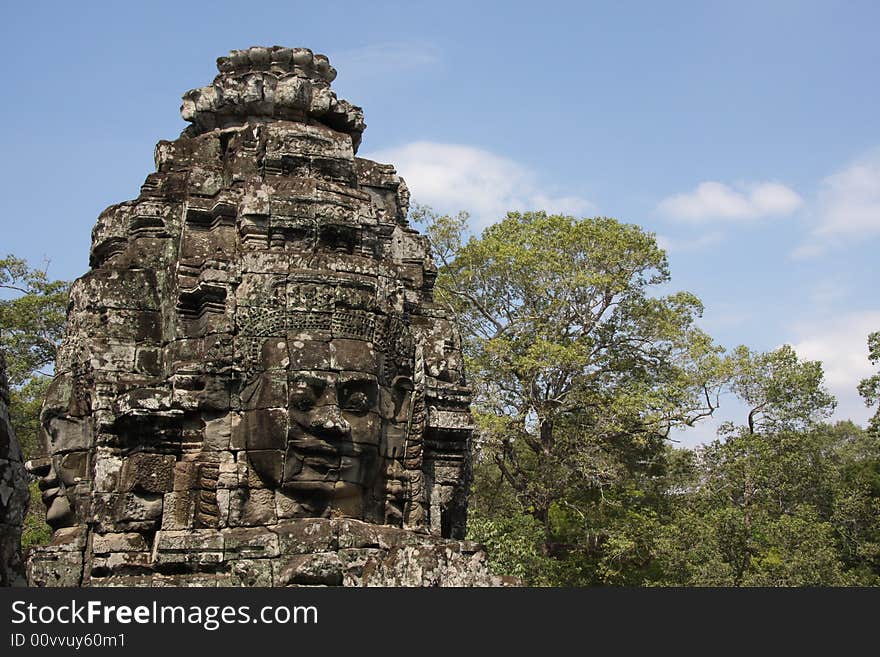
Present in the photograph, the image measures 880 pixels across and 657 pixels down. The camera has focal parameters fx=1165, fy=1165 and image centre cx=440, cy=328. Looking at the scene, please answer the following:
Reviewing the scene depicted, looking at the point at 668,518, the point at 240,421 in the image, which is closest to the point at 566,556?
the point at 668,518

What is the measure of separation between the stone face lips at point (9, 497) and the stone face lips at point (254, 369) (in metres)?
1.73

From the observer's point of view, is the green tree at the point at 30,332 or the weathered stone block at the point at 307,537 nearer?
the weathered stone block at the point at 307,537

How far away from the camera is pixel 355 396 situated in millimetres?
8680

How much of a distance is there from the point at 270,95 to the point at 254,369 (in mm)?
2915

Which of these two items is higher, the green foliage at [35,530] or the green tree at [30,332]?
the green tree at [30,332]

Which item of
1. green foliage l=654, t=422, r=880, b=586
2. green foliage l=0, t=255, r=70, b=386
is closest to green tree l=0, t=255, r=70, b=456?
green foliage l=0, t=255, r=70, b=386

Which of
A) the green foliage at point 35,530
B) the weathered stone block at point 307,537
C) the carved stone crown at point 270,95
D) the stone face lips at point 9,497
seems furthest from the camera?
the green foliage at point 35,530

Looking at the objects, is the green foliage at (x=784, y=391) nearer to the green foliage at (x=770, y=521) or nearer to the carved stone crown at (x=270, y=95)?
the green foliage at (x=770, y=521)

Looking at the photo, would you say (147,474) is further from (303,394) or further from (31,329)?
(31,329)

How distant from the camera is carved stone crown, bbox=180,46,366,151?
10.4 meters

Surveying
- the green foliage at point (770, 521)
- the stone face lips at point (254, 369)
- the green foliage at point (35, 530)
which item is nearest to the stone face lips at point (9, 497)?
the stone face lips at point (254, 369)

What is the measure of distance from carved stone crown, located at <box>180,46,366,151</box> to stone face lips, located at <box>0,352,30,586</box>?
445cm

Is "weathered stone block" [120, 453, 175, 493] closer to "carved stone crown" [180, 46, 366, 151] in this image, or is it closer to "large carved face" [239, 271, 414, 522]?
"large carved face" [239, 271, 414, 522]

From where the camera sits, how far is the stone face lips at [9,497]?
251 inches
